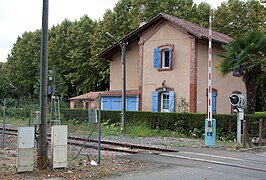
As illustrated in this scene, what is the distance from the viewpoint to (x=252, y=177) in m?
9.55

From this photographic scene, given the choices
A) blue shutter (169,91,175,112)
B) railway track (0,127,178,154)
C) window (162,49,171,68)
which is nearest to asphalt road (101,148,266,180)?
railway track (0,127,178,154)

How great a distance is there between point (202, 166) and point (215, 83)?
18767 mm

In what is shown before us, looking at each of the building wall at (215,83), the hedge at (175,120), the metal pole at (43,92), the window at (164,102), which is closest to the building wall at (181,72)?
the building wall at (215,83)

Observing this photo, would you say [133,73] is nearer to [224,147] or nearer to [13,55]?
[224,147]

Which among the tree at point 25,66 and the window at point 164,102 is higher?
the tree at point 25,66

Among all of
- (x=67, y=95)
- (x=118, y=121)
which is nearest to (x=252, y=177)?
(x=118, y=121)

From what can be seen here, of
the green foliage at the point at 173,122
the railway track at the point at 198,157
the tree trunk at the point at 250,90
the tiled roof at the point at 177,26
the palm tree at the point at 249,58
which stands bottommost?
the railway track at the point at 198,157

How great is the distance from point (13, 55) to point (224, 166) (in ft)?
201

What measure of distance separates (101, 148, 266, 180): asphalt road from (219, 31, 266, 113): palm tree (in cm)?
697

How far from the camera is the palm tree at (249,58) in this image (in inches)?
795

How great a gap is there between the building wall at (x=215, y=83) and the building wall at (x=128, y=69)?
685 centimetres

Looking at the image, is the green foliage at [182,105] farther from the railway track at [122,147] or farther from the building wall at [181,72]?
the railway track at [122,147]

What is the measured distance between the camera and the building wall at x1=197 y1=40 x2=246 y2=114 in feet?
92.4

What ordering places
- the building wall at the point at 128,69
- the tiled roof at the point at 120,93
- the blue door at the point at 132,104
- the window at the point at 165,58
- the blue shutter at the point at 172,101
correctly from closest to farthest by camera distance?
the blue shutter at the point at 172,101 < the window at the point at 165,58 < the blue door at the point at 132,104 < the tiled roof at the point at 120,93 < the building wall at the point at 128,69
